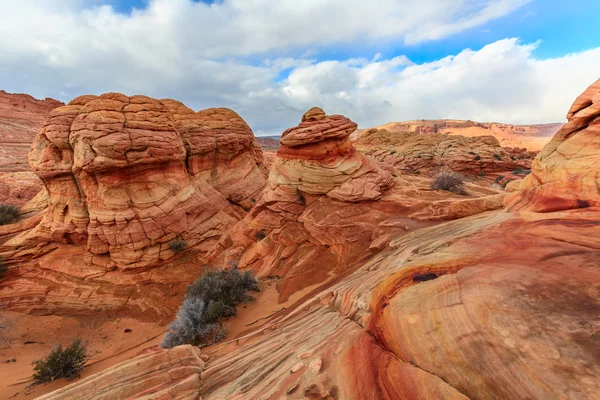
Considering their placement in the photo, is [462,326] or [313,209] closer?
[462,326]

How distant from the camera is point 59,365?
738 cm

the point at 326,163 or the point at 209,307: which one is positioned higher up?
the point at 326,163

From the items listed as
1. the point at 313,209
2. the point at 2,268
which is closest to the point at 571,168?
the point at 313,209

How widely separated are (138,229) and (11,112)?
175 feet

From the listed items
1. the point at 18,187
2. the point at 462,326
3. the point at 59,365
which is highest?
the point at 18,187

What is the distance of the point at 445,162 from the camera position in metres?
25.4

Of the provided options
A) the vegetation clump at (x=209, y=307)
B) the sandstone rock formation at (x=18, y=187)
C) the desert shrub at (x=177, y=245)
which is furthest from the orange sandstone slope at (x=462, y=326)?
the sandstone rock formation at (x=18, y=187)

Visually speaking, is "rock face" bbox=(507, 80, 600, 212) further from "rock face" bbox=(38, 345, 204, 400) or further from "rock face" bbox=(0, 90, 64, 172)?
"rock face" bbox=(0, 90, 64, 172)

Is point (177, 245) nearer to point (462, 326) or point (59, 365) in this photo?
point (59, 365)

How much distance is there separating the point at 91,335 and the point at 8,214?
12082 mm

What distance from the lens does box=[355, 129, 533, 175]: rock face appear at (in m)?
24.3

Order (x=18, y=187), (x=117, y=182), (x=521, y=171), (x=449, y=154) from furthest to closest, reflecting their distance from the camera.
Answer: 1. (x=449, y=154)
2. (x=18, y=187)
3. (x=521, y=171)
4. (x=117, y=182)

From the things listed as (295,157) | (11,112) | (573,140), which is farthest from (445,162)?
(11,112)

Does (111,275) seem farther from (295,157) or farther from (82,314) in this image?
(295,157)
